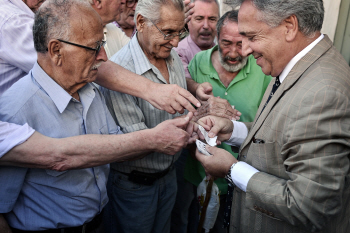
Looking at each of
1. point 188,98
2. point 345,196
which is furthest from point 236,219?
point 188,98

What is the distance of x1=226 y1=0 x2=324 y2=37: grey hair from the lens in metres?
1.78

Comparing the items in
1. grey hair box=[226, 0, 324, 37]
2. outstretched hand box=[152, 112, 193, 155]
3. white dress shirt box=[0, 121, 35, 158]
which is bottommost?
outstretched hand box=[152, 112, 193, 155]

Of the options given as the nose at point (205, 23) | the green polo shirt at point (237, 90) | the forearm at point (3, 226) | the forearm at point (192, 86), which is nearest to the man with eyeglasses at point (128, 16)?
the nose at point (205, 23)

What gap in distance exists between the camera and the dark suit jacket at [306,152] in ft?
5.13

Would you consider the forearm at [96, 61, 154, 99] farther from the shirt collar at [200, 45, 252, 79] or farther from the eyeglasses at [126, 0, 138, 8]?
the eyeglasses at [126, 0, 138, 8]

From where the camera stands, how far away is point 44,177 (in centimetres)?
184

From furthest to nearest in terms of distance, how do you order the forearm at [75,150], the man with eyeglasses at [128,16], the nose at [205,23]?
1. the man with eyeglasses at [128,16]
2. the nose at [205,23]
3. the forearm at [75,150]

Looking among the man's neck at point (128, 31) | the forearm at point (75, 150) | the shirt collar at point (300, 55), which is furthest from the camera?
the man's neck at point (128, 31)

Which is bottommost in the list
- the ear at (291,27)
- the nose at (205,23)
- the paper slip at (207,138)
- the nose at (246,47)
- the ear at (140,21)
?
the paper slip at (207,138)

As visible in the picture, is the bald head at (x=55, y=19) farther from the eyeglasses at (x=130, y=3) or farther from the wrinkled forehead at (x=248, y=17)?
the eyeglasses at (x=130, y=3)

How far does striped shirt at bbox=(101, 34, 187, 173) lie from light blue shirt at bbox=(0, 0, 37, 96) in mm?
653

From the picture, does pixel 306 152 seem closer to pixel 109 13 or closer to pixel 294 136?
pixel 294 136

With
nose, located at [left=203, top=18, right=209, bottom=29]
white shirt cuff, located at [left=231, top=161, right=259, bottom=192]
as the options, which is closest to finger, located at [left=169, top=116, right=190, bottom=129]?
white shirt cuff, located at [left=231, top=161, right=259, bottom=192]

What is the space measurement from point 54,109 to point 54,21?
539mm
